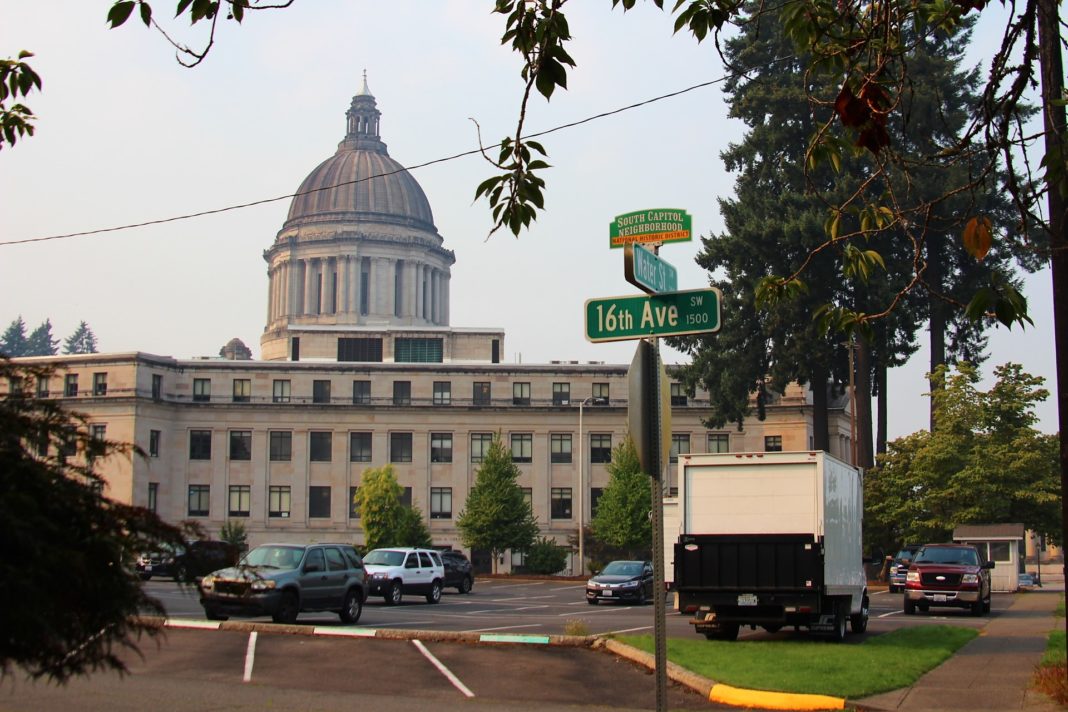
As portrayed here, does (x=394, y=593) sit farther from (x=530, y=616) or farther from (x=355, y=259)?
(x=355, y=259)

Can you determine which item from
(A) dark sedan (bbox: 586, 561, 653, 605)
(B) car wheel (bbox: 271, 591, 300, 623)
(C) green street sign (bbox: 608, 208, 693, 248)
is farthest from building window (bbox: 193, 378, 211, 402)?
(C) green street sign (bbox: 608, 208, 693, 248)

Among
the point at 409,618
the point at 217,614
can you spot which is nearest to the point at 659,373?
the point at 217,614

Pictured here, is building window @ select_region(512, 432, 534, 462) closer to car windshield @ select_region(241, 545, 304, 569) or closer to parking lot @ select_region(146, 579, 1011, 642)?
parking lot @ select_region(146, 579, 1011, 642)

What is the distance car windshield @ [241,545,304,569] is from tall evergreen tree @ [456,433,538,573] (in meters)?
51.4

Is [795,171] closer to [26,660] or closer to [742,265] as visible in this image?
[742,265]

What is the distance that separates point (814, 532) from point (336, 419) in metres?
72.6

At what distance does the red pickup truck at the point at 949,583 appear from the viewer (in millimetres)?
31547

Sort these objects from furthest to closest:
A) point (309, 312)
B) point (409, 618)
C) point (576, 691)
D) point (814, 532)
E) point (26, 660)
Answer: point (309, 312)
point (409, 618)
point (814, 532)
point (576, 691)
point (26, 660)

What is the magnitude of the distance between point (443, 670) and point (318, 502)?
74.8 m

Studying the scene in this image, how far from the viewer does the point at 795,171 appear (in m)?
60.6

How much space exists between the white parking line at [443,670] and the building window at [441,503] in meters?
71.1

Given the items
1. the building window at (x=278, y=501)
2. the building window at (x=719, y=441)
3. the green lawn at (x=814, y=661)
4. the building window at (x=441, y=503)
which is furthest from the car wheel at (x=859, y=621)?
the building window at (x=278, y=501)

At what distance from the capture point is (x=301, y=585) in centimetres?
2492

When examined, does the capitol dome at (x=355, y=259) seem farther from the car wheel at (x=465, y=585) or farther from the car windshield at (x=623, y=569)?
the car windshield at (x=623, y=569)
